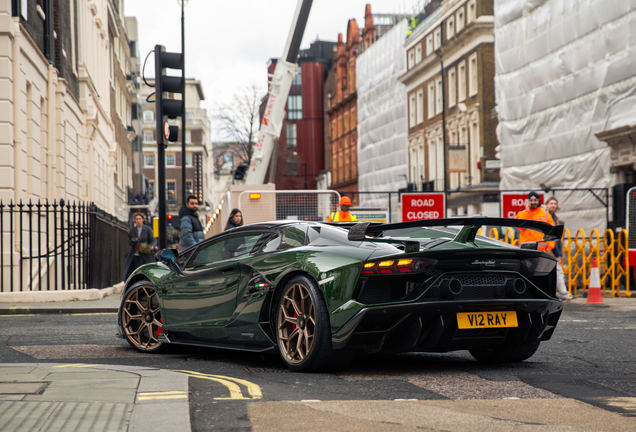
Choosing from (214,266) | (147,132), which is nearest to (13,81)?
(214,266)

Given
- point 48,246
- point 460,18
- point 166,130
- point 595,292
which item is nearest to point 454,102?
point 460,18

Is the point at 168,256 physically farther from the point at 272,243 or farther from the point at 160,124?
the point at 160,124

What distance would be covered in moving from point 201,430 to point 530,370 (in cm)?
305

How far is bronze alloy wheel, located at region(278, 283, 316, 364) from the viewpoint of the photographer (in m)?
5.96

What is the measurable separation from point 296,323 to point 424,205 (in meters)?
15.0

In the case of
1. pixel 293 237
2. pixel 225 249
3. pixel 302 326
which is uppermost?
pixel 293 237

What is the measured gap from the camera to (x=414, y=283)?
5785 mm

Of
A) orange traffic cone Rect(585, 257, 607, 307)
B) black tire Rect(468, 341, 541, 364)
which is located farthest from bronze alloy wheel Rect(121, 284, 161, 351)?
orange traffic cone Rect(585, 257, 607, 307)

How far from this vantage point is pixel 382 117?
→ 2489 inches

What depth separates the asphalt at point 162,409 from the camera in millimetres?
4098

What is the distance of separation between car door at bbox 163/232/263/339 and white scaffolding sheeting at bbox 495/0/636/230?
19052 mm

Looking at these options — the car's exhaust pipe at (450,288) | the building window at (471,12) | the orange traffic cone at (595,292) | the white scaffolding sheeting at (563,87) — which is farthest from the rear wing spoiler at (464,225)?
the building window at (471,12)

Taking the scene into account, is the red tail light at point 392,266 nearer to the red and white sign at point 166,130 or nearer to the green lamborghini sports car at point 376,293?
the green lamborghini sports car at point 376,293

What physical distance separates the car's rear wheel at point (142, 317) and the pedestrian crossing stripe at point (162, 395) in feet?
8.92
